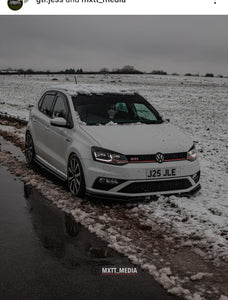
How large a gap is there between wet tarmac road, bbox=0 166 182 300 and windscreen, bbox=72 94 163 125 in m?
1.85

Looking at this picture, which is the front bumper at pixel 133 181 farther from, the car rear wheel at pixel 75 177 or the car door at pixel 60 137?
the car door at pixel 60 137

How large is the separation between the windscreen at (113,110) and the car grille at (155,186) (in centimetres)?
145

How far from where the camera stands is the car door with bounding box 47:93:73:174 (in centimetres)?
671

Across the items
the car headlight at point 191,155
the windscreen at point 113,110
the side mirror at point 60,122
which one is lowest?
the car headlight at point 191,155

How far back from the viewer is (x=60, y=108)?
7.38m

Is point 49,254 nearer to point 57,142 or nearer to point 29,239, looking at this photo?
point 29,239

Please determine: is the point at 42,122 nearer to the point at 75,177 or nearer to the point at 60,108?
the point at 60,108

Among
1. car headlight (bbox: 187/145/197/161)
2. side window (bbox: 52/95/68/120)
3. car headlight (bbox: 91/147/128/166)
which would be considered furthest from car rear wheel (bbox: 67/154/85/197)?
car headlight (bbox: 187/145/197/161)

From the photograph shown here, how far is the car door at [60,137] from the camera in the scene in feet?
22.0

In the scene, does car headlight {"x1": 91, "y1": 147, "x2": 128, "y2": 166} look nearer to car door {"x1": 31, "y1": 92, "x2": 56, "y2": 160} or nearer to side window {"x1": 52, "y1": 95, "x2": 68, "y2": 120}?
side window {"x1": 52, "y1": 95, "x2": 68, "y2": 120}

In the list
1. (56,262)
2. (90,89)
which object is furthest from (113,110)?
(56,262)

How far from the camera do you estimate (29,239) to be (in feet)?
15.5

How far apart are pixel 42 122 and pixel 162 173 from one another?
3123 millimetres

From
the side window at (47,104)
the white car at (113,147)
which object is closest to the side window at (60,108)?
the white car at (113,147)
